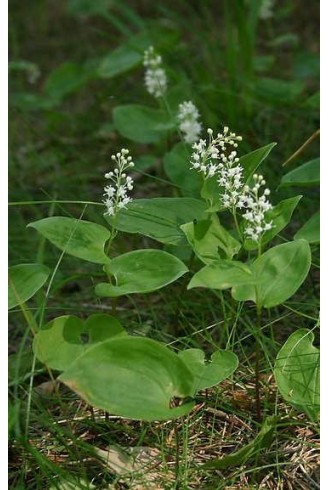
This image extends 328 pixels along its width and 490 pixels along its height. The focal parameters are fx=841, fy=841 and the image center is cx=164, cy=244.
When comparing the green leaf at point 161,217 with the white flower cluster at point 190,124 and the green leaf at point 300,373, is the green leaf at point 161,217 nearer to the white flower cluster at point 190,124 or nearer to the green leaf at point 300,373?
the green leaf at point 300,373

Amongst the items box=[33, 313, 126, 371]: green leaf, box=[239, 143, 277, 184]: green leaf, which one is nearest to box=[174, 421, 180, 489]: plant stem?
box=[33, 313, 126, 371]: green leaf

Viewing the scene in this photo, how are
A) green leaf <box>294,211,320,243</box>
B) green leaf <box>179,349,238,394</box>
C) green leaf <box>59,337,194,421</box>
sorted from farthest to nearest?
green leaf <box>294,211,320,243</box>
green leaf <box>179,349,238,394</box>
green leaf <box>59,337,194,421</box>

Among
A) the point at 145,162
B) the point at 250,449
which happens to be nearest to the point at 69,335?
the point at 250,449

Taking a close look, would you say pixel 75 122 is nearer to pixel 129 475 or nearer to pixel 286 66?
pixel 286 66

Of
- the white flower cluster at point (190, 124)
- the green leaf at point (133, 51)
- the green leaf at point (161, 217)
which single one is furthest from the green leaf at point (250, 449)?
the green leaf at point (133, 51)

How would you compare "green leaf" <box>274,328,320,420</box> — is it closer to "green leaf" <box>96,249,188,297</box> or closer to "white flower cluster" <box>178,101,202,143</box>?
"green leaf" <box>96,249,188,297</box>
